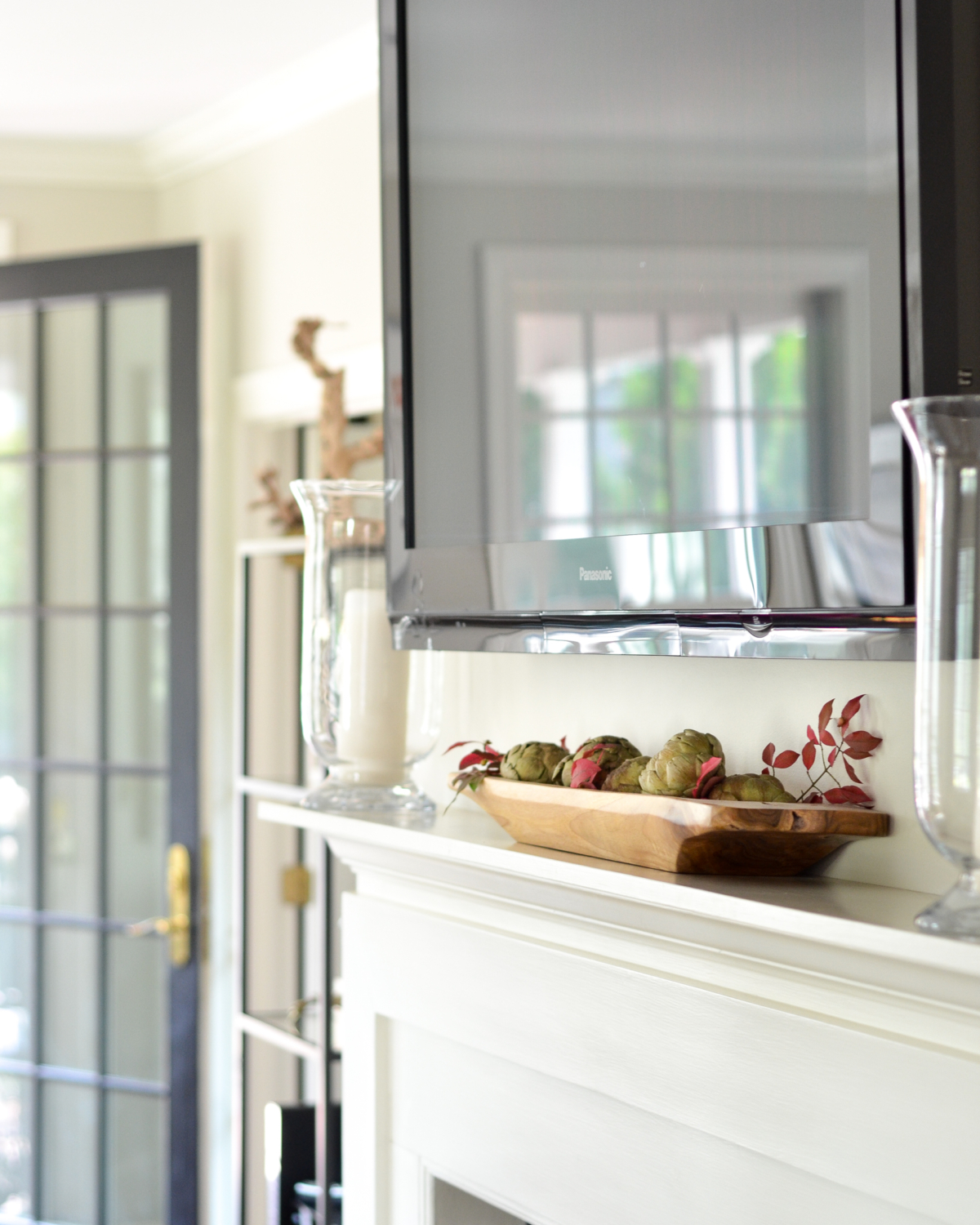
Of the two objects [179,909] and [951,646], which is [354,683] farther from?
[179,909]

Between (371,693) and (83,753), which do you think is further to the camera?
(83,753)

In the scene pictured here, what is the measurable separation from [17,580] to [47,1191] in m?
1.39

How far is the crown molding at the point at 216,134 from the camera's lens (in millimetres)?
2410

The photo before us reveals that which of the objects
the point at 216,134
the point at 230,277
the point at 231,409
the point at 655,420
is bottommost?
the point at 655,420

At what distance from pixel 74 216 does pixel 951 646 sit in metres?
2.72

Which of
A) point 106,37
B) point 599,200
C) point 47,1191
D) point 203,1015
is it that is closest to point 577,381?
point 599,200

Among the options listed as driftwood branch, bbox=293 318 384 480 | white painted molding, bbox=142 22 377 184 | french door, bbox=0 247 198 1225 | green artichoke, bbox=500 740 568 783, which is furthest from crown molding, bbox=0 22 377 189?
green artichoke, bbox=500 740 568 783

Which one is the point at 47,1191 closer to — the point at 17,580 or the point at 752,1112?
the point at 17,580

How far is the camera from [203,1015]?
2.75 meters

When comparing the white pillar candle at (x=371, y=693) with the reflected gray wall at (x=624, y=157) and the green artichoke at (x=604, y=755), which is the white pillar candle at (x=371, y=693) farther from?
the green artichoke at (x=604, y=755)

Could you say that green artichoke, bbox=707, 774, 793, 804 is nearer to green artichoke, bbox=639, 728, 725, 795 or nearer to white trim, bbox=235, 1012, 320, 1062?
green artichoke, bbox=639, 728, 725, 795

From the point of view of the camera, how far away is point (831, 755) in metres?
0.99

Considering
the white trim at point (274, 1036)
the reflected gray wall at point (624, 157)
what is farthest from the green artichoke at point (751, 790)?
the white trim at point (274, 1036)

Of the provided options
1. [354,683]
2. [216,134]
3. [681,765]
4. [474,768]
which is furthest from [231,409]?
[681,765]
